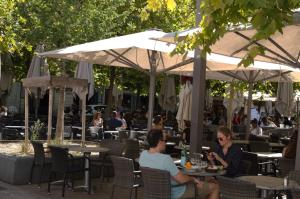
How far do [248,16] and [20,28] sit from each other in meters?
15.0

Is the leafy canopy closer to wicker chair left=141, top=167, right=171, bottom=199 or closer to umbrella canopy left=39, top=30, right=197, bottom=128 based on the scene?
wicker chair left=141, top=167, right=171, bottom=199

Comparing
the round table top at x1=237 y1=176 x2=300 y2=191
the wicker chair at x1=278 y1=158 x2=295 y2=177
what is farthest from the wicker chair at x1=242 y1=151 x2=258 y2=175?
the round table top at x1=237 y1=176 x2=300 y2=191

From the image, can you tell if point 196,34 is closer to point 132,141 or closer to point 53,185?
point 132,141

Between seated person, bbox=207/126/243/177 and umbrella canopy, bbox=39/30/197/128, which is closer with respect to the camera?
seated person, bbox=207/126/243/177

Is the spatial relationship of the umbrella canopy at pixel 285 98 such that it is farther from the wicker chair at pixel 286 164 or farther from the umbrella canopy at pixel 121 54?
the wicker chair at pixel 286 164

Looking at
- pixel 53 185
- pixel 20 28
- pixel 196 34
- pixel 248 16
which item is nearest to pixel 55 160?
pixel 53 185

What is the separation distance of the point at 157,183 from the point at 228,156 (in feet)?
5.47

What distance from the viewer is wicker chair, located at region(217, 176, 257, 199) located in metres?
5.67

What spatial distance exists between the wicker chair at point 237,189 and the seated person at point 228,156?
1.80 m

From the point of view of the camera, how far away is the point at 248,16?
577 cm

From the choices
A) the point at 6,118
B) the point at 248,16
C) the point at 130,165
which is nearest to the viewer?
the point at 248,16

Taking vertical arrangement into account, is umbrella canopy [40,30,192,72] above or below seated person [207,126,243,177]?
above

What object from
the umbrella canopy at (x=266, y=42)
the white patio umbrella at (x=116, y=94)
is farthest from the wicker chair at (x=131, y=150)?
the white patio umbrella at (x=116, y=94)

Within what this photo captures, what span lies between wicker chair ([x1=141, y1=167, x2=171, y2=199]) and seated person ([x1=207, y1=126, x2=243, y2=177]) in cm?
146
